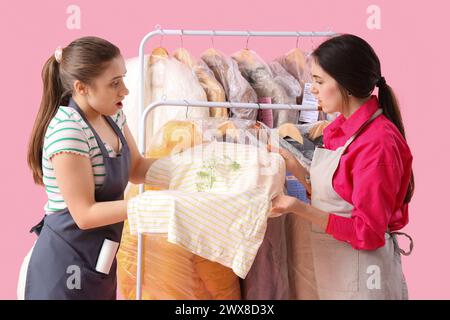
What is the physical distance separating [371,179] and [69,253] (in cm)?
124

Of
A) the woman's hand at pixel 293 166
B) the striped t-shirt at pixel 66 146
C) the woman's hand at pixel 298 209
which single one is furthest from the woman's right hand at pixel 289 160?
the striped t-shirt at pixel 66 146

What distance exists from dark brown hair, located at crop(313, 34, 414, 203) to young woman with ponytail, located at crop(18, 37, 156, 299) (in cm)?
85

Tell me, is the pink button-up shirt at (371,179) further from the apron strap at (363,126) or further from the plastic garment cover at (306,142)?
the plastic garment cover at (306,142)

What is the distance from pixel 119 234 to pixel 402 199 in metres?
1.20

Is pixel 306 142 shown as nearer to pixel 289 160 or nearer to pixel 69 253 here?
pixel 289 160

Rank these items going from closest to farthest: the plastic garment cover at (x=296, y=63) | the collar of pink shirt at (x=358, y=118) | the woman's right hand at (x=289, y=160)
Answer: the collar of pink shirt at (x=358, y=118), the woman's right hand at (x=289, y=160), the plastic garment cover at (x=296, y=63)

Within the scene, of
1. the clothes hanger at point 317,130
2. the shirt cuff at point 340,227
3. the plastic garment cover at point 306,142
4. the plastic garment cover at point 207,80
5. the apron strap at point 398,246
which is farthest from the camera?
the plastic garment cover at point 207,80

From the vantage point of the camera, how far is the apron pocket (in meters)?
3.26

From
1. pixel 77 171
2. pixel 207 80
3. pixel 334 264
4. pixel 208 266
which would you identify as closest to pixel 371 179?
pixel 334 264

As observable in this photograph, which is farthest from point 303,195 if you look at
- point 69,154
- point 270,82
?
point 69,154

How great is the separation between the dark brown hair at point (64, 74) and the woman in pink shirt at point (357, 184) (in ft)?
2.89

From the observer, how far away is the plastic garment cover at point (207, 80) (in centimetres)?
404

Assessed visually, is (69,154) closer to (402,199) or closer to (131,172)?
(131,172)

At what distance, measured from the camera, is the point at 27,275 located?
10.5 ft
